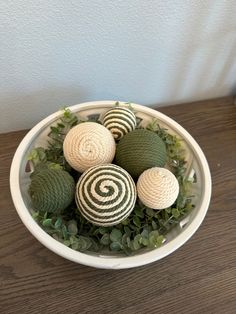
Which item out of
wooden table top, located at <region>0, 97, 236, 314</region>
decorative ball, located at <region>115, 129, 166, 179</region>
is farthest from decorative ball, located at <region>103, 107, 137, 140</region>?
wooden table top, located at <region>0, 97, 236, 314</region>

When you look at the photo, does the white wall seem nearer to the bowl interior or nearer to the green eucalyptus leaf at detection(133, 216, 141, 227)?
the bowl interior

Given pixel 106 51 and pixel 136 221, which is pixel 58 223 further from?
pixel 106 51

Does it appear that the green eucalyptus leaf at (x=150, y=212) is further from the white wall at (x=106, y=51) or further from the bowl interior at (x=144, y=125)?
the white wall at (x=106, y=51)

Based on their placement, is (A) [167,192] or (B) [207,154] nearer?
(A) [167,192]

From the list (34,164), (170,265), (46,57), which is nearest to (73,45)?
(46,57)

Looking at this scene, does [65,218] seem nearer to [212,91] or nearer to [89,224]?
[89,224]

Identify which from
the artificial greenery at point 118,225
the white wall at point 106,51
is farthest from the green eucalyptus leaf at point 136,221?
the white wall at point 106,51
